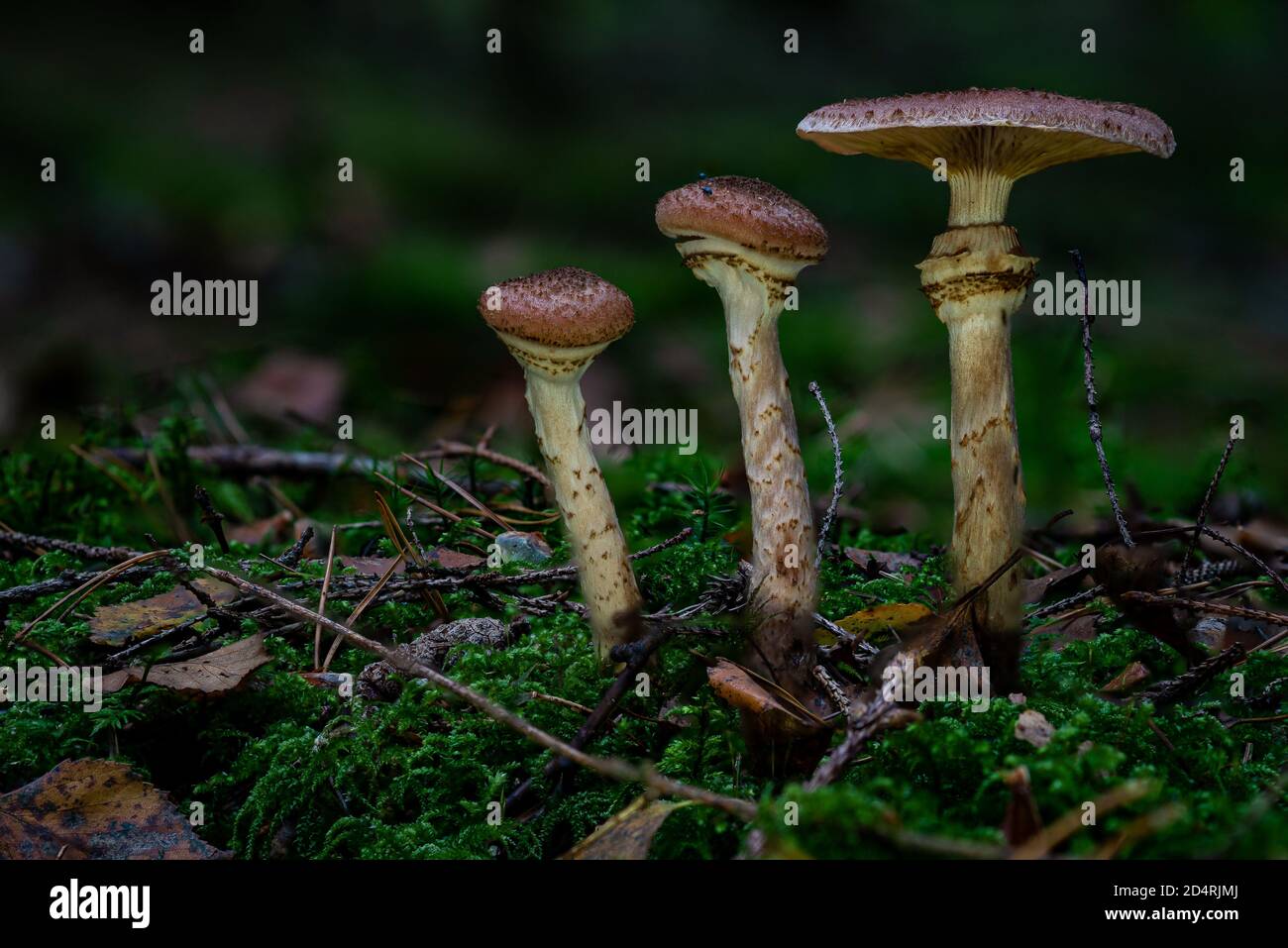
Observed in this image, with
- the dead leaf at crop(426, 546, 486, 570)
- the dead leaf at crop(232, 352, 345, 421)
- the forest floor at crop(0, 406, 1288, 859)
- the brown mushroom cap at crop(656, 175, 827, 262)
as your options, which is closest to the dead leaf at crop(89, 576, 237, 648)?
the forest floor at crop(0, 406, 1288, 859)

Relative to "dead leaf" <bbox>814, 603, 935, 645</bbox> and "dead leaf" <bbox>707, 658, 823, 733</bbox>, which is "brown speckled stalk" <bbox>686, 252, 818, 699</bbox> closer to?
"dead leaf" <bbox>814, 603, 935, 645</bbox>

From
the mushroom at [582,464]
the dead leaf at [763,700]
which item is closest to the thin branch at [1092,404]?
the dead leaf at [763,700]

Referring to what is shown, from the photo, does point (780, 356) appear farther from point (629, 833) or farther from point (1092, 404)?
point (629, 833)

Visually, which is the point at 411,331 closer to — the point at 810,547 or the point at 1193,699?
the point at 810,547

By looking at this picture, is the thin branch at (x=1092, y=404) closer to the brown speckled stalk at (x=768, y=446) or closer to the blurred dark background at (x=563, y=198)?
the brown speckled stalk at (x=768, y=446)

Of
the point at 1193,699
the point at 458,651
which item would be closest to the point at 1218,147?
the point at 1193,699
